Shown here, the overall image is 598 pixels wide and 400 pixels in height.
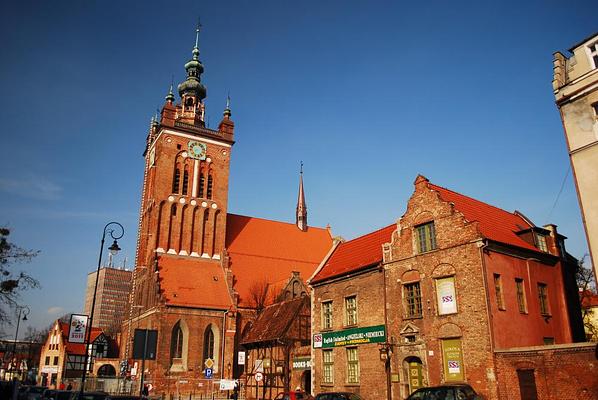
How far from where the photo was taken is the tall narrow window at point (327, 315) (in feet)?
98.9

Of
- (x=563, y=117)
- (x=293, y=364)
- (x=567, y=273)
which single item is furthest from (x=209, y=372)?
(x=563, y=117)

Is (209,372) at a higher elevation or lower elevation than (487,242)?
lower

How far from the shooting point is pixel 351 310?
28.5 m

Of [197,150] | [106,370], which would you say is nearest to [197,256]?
[197,150]

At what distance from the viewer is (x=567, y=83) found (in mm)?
19453

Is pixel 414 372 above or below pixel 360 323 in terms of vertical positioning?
below

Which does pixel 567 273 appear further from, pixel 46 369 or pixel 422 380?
pixel 46 369

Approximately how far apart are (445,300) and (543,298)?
5.39 meters

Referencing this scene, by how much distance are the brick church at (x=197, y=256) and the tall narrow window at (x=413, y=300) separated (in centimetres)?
2215

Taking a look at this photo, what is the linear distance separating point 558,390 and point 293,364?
1939cm

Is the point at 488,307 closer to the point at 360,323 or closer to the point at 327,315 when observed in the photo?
the point at 360,323

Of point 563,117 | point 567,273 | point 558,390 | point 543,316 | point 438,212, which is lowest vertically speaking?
point 558,390

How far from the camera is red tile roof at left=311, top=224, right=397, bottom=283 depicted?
94.0ft

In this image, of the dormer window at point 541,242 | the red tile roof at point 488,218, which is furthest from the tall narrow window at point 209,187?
the dormer window at point 541,242
